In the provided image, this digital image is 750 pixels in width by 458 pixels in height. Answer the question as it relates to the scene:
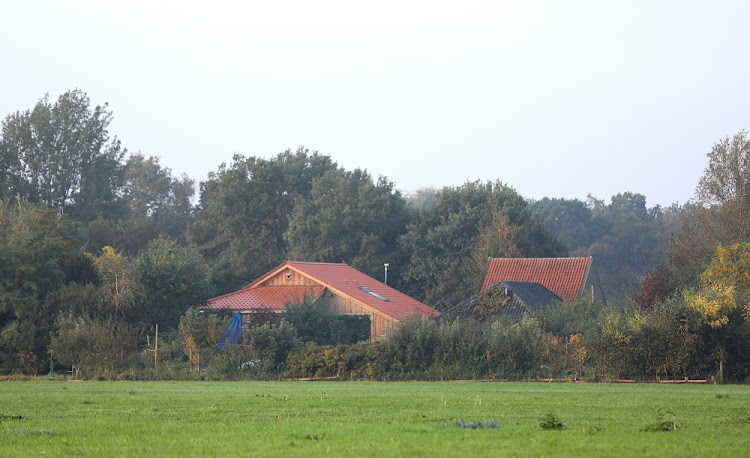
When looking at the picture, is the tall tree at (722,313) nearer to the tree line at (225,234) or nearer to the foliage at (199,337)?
the tree line at (225,234)

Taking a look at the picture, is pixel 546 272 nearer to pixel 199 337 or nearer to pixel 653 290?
pixel 653 290

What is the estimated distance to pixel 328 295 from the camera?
51.4m

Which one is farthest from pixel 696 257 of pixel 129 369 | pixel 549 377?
pixel 129 369

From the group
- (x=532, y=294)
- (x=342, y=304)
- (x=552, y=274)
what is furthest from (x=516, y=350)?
(x=552, y=274)

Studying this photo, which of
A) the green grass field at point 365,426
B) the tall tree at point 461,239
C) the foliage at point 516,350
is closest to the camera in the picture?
the green grass field at point 365,426

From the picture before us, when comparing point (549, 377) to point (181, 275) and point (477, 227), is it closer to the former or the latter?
point (181, 275)

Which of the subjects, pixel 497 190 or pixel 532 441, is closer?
pixel 532 441

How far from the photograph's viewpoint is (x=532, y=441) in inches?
464

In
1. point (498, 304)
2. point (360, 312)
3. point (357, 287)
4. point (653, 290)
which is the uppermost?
point (357, 287)

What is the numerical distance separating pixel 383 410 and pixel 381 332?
31.5m

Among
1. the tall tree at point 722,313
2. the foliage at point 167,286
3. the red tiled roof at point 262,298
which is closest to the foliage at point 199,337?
the foliage at point 167,286

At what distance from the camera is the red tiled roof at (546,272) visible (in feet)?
181

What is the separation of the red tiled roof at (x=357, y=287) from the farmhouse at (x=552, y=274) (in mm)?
5947

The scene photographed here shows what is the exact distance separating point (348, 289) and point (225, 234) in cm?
2316
